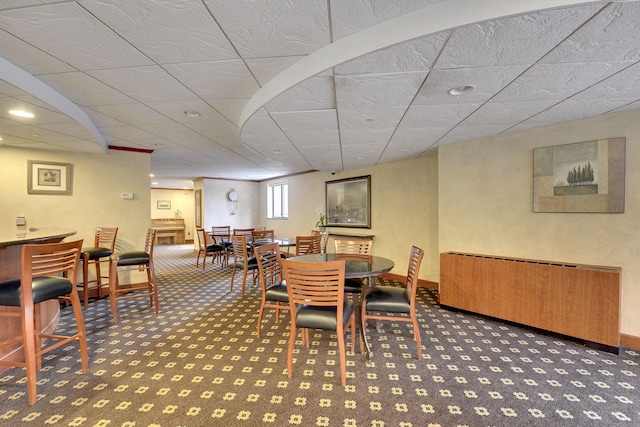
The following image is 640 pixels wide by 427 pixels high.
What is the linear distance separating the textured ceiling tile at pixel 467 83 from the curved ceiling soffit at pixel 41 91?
315cm

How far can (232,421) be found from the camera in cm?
176

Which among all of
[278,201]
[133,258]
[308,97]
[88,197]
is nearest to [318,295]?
[308,97]

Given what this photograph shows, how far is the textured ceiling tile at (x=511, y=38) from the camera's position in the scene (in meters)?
1.42

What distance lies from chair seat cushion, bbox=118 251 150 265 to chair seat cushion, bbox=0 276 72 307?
138cm

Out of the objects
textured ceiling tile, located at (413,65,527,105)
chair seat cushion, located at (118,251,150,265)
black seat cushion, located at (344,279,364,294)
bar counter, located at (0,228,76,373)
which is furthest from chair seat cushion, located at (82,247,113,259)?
textured ceiling tile, located at (413,65,527,105)

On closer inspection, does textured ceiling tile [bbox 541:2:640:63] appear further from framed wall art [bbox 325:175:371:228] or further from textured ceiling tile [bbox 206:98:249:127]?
framed wall art [bbox 325:175:371:228]

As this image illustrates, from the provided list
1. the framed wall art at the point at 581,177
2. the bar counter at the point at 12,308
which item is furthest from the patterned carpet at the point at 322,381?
the framed wall art at the point at 581,177

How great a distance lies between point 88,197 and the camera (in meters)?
4.64

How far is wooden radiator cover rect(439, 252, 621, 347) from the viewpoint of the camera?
2680 mm

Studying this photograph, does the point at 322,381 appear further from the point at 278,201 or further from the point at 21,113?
the point at 278,201

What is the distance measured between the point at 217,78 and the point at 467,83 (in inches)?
79.4

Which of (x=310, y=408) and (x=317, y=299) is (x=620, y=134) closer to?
(x=317, y=299)

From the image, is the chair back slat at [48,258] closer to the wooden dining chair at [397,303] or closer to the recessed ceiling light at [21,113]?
the recessed ceiling light at [21,113]

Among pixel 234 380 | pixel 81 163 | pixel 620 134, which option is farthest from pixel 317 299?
pixel 81 163
